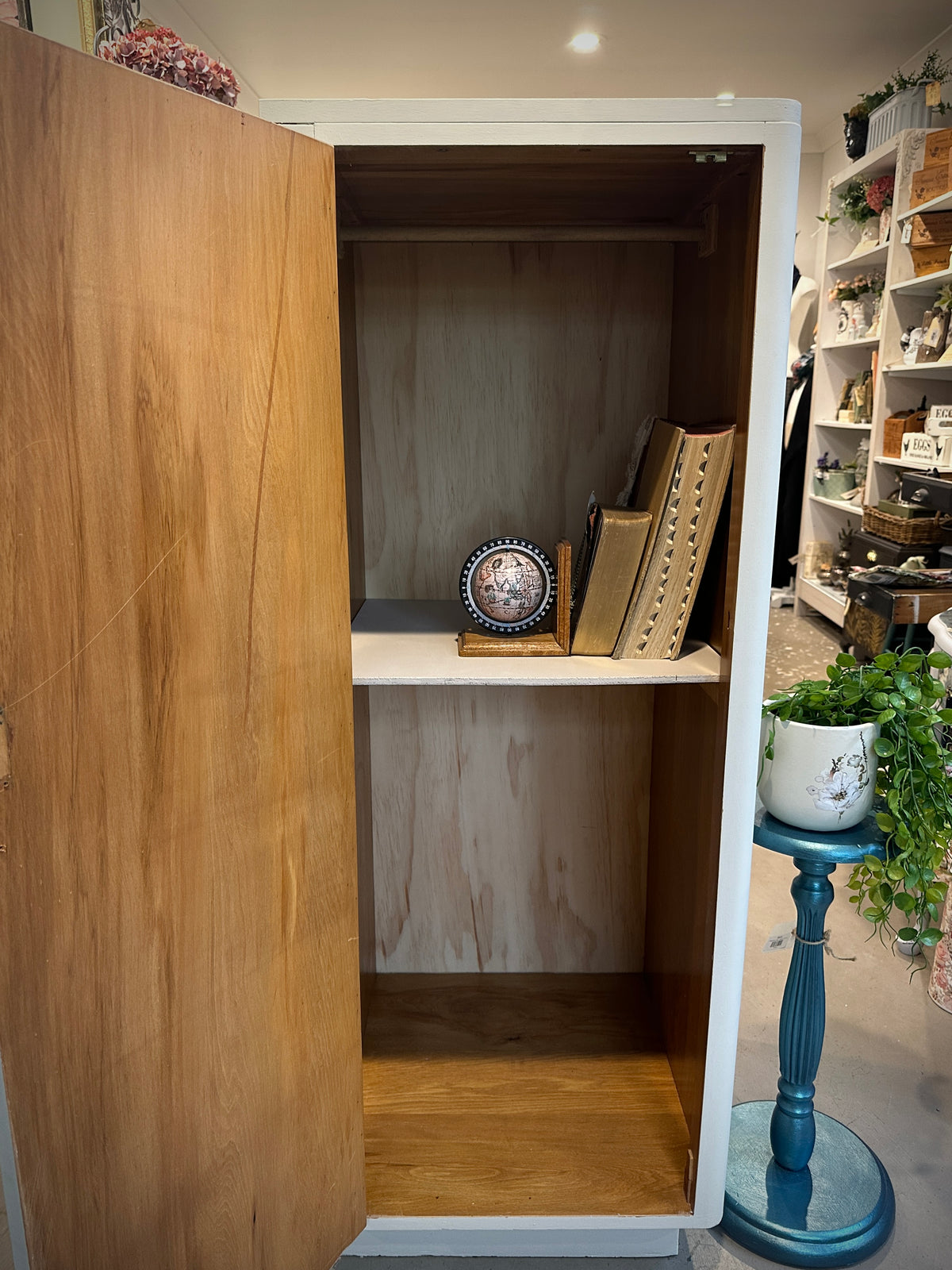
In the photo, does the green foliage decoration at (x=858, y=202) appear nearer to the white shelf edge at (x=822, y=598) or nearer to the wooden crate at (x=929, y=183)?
the wooden crate at (x=929, y=183)

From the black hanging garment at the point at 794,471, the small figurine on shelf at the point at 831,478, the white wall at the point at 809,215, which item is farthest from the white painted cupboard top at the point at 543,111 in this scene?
the white wall at the point at 809,215

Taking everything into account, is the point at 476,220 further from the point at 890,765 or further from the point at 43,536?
the point at 890,765

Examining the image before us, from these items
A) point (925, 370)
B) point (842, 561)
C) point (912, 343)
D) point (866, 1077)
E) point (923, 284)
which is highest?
point (923, 284)

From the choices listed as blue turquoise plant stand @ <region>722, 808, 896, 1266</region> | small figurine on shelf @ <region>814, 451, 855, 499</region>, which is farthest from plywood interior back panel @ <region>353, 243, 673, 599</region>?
small figurine on shelf @ <region>814, 451, 855, 499</region>

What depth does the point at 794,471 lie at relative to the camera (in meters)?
6.10

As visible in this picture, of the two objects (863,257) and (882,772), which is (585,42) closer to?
(863,257)

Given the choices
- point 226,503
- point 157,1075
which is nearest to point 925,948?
point 157,1075

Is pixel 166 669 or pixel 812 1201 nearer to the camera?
pixel 166 669

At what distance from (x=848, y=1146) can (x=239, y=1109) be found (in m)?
1.18

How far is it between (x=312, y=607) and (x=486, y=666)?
0.30m

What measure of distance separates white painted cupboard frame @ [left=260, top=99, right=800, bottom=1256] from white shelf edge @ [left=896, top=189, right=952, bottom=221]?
341 cm

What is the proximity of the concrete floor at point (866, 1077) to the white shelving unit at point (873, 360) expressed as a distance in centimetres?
264

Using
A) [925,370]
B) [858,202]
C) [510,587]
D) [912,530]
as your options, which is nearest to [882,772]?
[510,587]

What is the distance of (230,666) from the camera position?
3.33 feet
